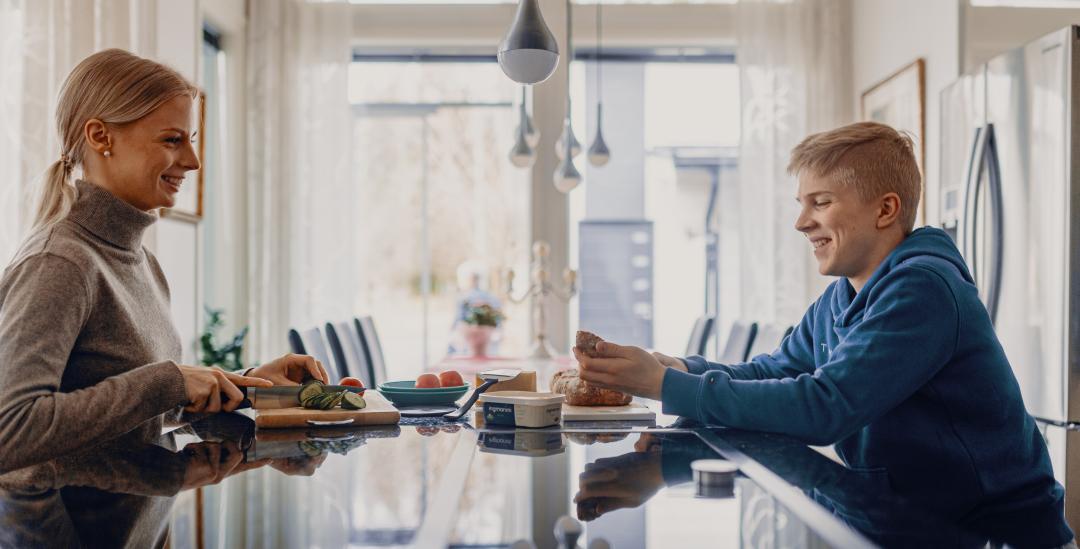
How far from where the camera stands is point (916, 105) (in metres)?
3.92

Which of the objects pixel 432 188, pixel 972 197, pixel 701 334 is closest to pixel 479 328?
pixel 701 334

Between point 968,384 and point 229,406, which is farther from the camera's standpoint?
point 229,406

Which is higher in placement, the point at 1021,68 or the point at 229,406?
the point at 1021,68

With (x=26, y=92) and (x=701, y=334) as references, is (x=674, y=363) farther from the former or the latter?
(x=26, y=92)

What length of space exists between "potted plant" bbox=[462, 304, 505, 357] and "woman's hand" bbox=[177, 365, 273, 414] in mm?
2482

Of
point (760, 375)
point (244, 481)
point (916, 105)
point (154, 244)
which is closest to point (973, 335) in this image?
point (760, 375)

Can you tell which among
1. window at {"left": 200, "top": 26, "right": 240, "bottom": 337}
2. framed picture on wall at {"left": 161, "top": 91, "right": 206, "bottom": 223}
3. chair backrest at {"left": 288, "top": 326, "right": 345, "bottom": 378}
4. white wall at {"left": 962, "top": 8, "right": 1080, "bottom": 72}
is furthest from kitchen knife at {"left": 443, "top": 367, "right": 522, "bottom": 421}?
window at {"left": 200, "top": 26, "right": 240, "bottom": 337}

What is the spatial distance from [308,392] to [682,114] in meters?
4.13

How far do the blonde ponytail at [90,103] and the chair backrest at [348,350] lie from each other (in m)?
1.76

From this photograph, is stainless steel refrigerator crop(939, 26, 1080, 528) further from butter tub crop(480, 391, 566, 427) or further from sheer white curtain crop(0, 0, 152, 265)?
sheer white curtain crop(0, 0, 152, 265)

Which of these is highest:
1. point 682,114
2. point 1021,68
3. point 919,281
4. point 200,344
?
point 682,114

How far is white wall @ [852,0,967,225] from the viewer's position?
142 inches

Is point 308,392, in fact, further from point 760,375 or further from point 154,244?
point 154,244

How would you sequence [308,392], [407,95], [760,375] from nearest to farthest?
[308,392] → [760,375] → [407,95]
